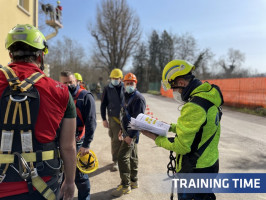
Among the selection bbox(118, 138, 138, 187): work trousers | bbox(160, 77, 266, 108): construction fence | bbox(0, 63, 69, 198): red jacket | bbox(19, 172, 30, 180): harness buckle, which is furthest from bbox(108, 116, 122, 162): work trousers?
bbox(160, 77, 266, 108): construction fence

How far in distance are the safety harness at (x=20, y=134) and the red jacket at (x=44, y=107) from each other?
3 centimetres

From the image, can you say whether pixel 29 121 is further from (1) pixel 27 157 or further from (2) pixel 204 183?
Answer: (2) pixel 204 183

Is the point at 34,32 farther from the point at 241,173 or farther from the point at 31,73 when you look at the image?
the point at 241,173

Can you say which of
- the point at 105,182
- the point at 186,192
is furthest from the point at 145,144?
the point at 186,192

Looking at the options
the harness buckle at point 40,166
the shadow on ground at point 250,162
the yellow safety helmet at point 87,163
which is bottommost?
the shadow on ground at point 250,162

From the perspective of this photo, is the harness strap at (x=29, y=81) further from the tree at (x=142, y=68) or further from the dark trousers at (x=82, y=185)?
the tree at (x=142, y=68)

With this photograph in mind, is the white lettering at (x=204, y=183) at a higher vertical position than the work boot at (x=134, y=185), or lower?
higher

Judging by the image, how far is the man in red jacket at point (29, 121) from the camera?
4.79ft

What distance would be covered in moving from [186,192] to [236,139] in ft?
21.2

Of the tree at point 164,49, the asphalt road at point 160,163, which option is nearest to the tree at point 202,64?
the tree at point 164,49

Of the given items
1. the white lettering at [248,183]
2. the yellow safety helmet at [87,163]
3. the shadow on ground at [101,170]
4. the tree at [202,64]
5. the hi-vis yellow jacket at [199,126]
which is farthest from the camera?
the tree at [202,64]

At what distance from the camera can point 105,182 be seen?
4.48 metres

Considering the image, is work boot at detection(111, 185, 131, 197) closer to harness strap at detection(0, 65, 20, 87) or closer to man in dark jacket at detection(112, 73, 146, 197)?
man in dark jacket at detection(112, 73, 146, 197)

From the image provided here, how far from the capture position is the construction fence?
14680 millimetres
